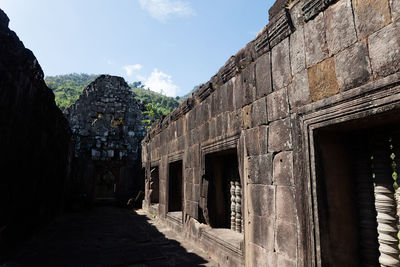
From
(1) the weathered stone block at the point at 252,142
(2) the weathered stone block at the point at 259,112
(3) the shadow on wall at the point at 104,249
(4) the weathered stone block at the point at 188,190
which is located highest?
(2) the weathered stone block at the point at 259,112

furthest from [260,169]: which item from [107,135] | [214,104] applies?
[107,135]

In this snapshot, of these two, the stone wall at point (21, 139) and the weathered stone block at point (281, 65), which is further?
the stone wall at point (21, 139)

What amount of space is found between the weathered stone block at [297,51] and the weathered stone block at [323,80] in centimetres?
15

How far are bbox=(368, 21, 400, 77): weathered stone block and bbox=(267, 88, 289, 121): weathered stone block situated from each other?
2.97 feet

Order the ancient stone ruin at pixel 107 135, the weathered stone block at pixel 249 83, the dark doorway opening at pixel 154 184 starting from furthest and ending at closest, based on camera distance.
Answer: the ancient stone ruin at pixel 107 135
the dark doorway opening at pixel 154 184
the weathered stone block at pixel 249 83

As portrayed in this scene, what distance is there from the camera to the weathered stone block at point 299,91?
2.39 m

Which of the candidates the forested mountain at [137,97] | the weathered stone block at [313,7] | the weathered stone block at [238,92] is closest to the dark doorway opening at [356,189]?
the weathered stone block at [313,7]

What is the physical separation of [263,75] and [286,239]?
6.16 feet

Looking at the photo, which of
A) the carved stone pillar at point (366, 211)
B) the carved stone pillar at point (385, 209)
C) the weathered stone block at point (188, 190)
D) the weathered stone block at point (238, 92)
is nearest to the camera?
the carved stone pillar at point (385, 209)

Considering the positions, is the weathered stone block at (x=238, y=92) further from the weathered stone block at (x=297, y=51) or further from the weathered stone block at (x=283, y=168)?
the weathered stone block at (x=283, y=168)

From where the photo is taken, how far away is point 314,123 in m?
2.24

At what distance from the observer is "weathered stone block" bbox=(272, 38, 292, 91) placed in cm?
266

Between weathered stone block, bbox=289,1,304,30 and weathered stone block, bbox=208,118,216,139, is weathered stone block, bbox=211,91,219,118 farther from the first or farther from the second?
weathered stone block, bbox=289,1,304,30

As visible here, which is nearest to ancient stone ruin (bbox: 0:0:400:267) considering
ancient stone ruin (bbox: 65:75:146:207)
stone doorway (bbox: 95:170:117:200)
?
ancient stone ruin (bbox: 65:75:146:207)
